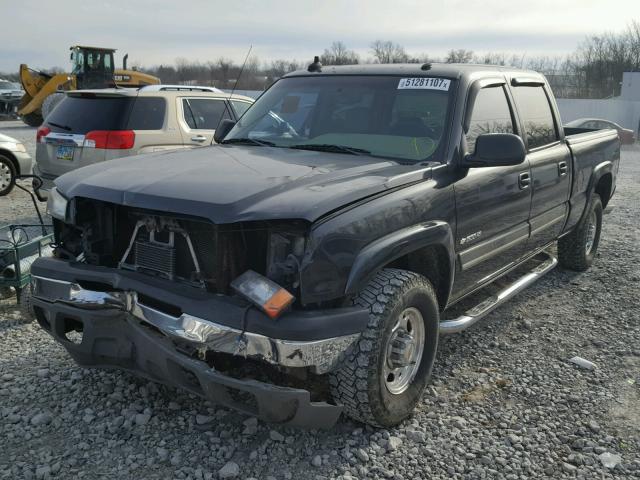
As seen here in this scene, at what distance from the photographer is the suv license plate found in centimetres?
751

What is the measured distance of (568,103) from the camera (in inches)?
1243

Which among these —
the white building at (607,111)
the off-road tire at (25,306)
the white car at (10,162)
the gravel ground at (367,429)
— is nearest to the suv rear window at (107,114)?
the white car at (10,162)

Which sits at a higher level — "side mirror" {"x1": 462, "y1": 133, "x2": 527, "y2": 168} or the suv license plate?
"side mirror" {"x1": 462, "y1": 133, "x2": 527, "y2": 168}

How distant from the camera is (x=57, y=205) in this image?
3416mm

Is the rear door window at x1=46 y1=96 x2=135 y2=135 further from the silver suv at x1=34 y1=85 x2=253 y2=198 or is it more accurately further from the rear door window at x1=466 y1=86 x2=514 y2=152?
the rear door window at x1=466 y1=86 x2=514 y2=152

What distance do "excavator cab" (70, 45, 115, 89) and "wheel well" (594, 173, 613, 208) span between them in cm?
2036

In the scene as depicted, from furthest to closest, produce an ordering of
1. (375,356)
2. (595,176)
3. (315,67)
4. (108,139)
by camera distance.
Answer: (108,139), (595,176), (315,67), (375,356)

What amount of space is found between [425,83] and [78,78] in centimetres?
2233

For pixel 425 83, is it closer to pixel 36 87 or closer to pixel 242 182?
pixel 242 182

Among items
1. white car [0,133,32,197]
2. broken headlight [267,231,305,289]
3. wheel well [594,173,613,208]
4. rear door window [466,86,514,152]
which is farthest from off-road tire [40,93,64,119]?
broken headlight [267,231,305,289]

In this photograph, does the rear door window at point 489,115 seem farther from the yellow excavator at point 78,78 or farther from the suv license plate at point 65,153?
the yellow excavator at point 78,78

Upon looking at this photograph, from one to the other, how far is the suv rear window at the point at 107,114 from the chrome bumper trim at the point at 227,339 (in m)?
5.03

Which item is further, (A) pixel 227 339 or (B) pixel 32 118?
(B) pixel 32 118

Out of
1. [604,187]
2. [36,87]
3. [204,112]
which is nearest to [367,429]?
[604,187]
